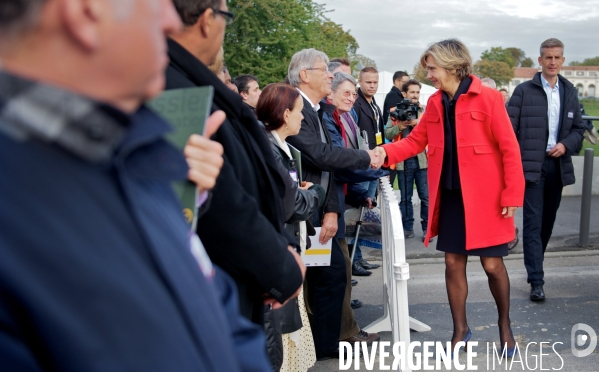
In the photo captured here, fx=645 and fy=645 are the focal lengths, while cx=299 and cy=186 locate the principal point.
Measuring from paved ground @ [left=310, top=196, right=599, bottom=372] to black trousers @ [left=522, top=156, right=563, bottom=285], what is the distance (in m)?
0.31

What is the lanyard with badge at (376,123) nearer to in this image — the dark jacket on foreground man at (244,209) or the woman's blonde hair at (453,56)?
the woman's blonde hair at (453,56)

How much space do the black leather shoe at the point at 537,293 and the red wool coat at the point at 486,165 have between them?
164cm

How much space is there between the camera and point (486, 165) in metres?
4.32

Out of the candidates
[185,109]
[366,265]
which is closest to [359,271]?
[366,265]

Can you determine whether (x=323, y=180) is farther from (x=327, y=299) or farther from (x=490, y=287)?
(x=490, y=287)

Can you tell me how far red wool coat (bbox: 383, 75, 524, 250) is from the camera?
4.27 meters

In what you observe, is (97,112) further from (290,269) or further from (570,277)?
(570,277)

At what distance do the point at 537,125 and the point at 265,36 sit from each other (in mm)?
12421

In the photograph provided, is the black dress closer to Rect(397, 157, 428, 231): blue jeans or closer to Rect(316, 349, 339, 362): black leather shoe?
Rect(316, 349, 339, 362): black leather shoe

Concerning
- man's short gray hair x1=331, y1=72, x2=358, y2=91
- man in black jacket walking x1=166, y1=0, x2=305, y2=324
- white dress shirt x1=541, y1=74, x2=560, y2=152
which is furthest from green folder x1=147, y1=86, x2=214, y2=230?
white dress shirt x1=541, y1=74, x2=560, y2=152

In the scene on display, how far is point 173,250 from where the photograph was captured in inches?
35.5

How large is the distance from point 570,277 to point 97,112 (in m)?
6.54

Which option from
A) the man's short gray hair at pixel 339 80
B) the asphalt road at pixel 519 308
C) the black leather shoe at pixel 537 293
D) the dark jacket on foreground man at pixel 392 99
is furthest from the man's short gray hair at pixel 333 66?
the black leather shoe at pixel 537 293

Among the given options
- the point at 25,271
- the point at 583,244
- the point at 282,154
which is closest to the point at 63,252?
the point at 25,271
